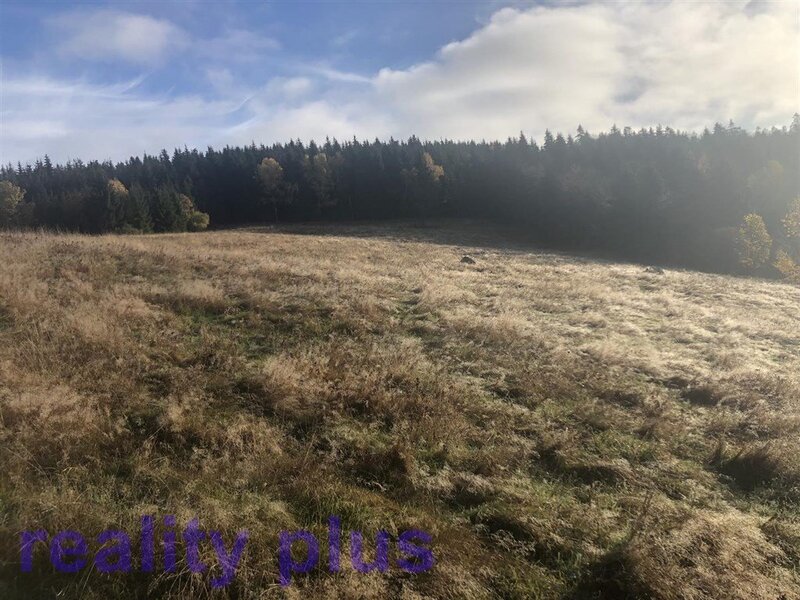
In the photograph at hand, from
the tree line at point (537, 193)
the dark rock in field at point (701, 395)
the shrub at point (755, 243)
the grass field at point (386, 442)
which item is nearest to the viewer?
the grass field at point (386, 442)

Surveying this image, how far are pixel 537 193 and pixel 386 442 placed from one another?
75196 millimetres

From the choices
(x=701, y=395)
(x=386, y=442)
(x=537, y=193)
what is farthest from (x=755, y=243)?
(x=386, y=442)

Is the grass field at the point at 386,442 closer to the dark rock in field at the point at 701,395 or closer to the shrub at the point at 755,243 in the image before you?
the dark rock in field at the point at 701,395

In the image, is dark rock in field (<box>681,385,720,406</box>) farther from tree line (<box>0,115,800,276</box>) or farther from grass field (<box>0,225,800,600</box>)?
tree line (<box>0,115,800,276</box>)

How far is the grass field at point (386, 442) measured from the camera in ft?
14.5

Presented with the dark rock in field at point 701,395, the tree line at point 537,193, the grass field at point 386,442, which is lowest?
the dark rock in field at point 701,395

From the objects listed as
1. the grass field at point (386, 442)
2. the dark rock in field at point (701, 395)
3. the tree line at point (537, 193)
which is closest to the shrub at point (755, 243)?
the tree line at point (537, 193)

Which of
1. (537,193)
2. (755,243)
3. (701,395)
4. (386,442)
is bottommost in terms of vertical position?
(701,395)

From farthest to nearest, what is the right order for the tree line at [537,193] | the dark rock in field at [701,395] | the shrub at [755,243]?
the tree line at [537,193]
the shrub at [755,243]
the dark rock in field at [701,395]

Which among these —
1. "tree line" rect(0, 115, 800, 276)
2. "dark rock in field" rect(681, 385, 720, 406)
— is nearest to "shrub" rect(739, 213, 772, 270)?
"tree line" rect(0, 115, 800, 276)

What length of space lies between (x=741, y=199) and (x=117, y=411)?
7403cm

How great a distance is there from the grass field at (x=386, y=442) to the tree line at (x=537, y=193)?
32668 mm

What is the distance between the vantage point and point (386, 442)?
6.71 metres

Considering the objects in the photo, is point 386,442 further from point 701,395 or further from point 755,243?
point 755,243
